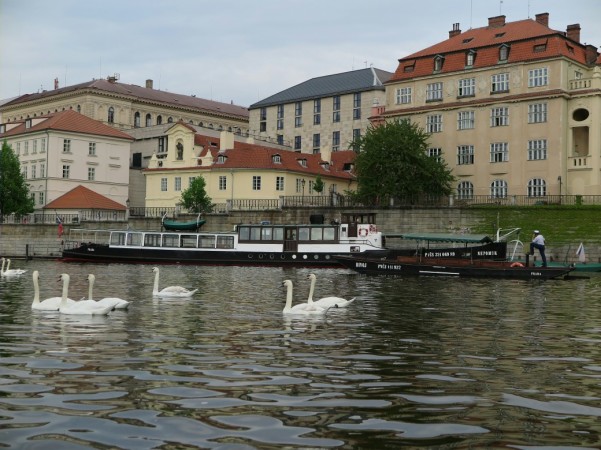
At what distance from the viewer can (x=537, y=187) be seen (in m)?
65.2

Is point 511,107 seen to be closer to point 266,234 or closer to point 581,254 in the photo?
point 581,254

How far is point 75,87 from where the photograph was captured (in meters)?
116

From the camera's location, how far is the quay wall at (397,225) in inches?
2198

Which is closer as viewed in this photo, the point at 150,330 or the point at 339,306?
the point at 150,330

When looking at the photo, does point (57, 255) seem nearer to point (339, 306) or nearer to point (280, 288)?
point (280, 288)

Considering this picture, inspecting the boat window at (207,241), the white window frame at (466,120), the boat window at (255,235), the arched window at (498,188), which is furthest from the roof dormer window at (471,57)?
the boat window at (207,241)

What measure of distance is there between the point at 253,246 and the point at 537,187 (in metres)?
25.9

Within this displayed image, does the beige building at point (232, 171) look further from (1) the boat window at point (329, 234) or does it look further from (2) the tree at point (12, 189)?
(1) the boat window at point (329, 234)

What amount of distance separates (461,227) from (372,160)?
10473 mm

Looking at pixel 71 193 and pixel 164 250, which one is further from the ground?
pixel 71 193

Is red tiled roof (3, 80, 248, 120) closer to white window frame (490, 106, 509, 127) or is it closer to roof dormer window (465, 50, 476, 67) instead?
roof dormer window (465, 50, 476, 67)

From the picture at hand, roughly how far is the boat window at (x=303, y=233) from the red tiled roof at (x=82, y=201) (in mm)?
31818

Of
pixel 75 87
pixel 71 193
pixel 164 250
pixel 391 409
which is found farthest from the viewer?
pixel 75 87

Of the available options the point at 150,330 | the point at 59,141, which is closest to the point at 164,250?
the point at 59,141
